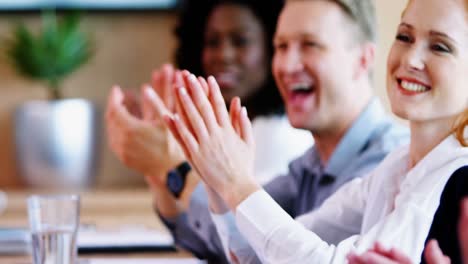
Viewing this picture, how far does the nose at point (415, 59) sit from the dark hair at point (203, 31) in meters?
1.46

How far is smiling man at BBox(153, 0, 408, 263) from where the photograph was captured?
64.8 inches

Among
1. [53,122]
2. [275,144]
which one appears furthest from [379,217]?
[53,122]

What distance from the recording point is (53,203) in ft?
4.13

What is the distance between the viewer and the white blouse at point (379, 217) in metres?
0.99

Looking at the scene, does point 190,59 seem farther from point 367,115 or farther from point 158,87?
point 367,115

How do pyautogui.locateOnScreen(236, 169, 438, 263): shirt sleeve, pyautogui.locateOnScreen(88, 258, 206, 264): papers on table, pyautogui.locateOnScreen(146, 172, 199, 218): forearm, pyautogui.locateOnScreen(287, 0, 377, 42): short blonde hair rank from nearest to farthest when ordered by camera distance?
pyautogui.locateOnScreen(236, 169, 438, 263): shirt sleeve < pyautogui.locateOnScreen(88, 258, 206, 264): papers on table < pyautogui.locateOnScreen(287, 0, 377, 42): short blonde hair < pyautogui.locateOnScreen(146, 172, 199, 218): forearm

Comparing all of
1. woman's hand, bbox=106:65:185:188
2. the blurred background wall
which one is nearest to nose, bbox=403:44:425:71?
woman's hand, bbox=106:65:185:188

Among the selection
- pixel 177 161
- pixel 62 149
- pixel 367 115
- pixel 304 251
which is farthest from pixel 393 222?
pixel 62 149

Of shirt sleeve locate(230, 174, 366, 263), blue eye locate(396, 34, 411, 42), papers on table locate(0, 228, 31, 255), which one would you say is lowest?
papers on table locate(0, 228, 31, 255)

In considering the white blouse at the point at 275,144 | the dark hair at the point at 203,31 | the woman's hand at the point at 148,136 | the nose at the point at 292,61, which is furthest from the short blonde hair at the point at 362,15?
the dark hair at the point at 203,31

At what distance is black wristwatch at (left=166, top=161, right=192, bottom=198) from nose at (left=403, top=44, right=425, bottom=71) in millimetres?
735

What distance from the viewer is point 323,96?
1704mm

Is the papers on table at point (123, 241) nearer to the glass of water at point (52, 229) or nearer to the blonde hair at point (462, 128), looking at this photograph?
the glass of water at point (52, 229)

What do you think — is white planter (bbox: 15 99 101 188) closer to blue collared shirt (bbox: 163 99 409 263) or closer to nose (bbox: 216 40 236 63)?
nose (bbox: 216 40 236 63)
